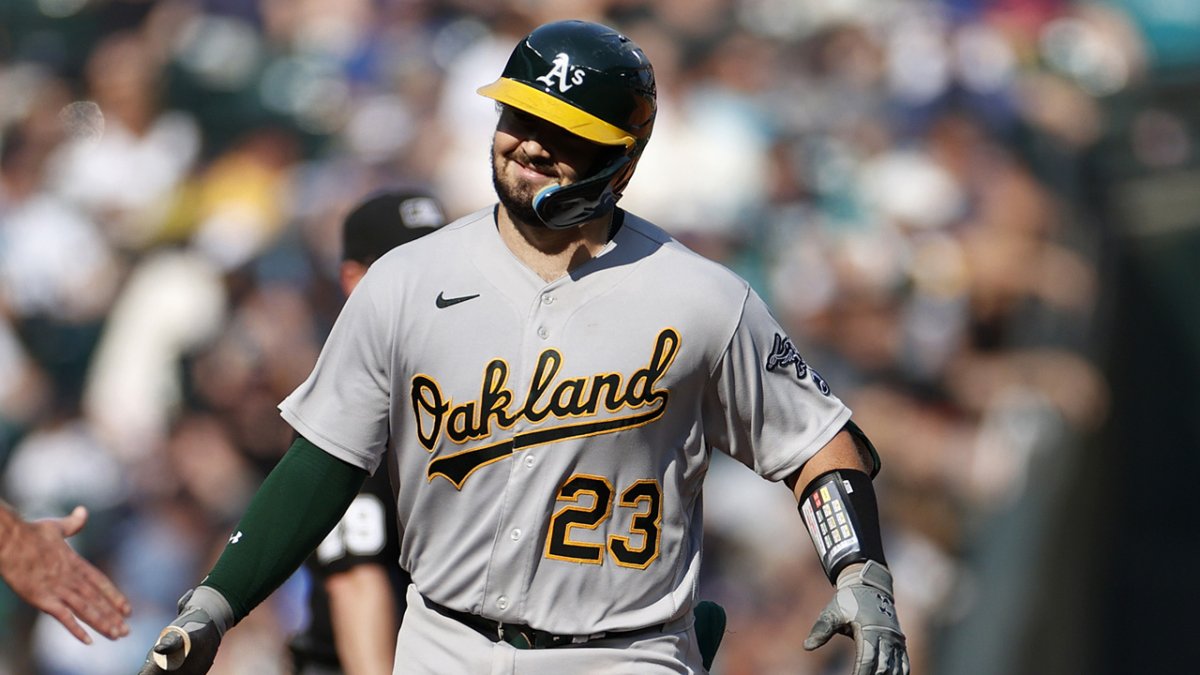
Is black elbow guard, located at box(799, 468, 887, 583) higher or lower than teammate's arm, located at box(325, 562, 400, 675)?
higher

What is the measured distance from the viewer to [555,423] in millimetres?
3262

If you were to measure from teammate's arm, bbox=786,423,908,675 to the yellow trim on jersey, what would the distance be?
2.50 feet

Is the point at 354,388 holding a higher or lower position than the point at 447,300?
lower

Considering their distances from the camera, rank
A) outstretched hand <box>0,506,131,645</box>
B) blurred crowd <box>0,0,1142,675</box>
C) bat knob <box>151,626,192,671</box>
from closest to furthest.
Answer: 1. bat knob <box>151,626,192,671</box>
2. outstretched hand <box>0,506,131,645</box>
3. blurred crowd <box>0,0,1142,675</box>

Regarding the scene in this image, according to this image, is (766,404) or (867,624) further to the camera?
(766,404)

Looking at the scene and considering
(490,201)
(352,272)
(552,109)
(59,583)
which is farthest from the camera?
(490,201)

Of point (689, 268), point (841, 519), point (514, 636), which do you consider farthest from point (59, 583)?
point (841, 519)

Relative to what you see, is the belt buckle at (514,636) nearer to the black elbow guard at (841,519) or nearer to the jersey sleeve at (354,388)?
the jersey sleeve at (354,388)

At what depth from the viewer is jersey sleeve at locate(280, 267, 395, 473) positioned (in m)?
3.33

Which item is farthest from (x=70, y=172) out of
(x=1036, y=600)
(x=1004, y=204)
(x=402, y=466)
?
(x=402, y=466)

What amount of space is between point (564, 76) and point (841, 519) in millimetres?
1005

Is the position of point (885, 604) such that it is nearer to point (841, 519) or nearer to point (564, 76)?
point (841, 519)

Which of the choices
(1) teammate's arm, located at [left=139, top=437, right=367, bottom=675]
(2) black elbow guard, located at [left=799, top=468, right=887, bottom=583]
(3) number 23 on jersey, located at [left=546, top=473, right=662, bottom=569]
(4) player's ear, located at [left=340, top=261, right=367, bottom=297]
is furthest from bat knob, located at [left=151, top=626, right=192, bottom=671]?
(4) player's ear, located at [left=340, top=261, right=367, bottom=297]

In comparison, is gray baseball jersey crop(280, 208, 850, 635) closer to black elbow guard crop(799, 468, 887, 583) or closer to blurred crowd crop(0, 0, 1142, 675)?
black elbow guard crop(799, 468, 887, 583)
